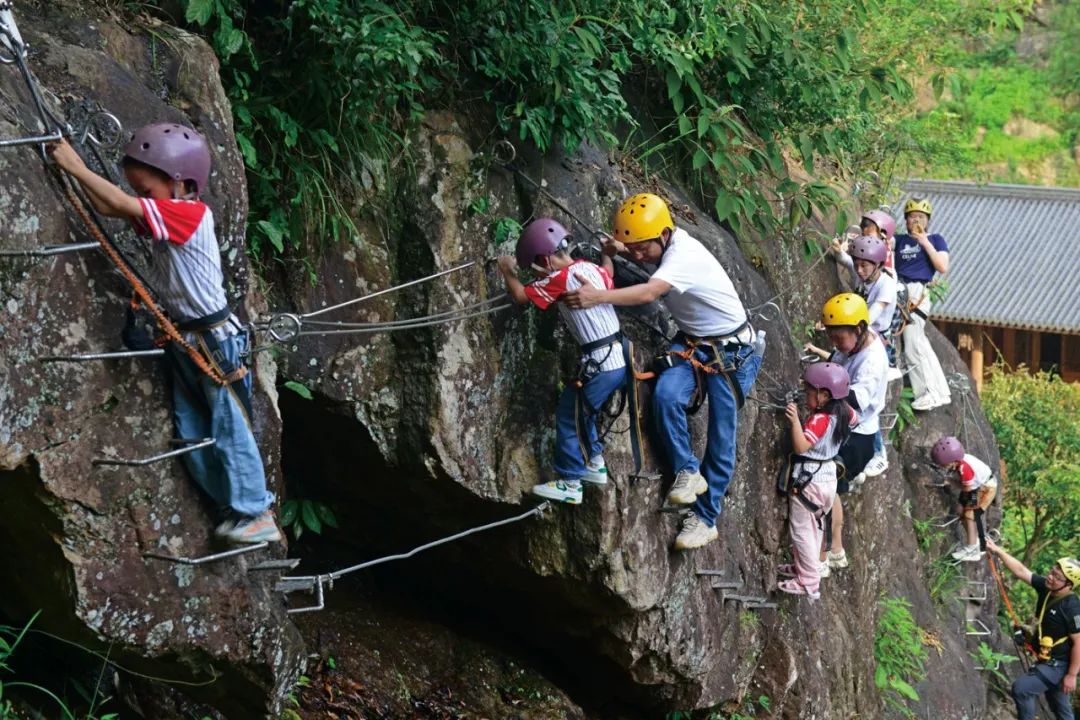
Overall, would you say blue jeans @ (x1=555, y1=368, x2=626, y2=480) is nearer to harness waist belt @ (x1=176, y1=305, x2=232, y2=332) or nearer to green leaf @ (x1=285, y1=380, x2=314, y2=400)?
green leaf @ (x1=285, y1=380, x2=314, y2=400)

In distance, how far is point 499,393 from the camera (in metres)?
8.28

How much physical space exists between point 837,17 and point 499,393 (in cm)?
554

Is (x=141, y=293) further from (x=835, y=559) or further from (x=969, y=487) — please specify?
(x=969, y=487)

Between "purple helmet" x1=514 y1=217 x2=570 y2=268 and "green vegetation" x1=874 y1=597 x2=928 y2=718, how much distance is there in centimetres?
700

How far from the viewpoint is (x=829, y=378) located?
1015 centimetres

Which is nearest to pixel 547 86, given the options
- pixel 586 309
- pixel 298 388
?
pixel 586 309

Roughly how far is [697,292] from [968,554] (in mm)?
8329

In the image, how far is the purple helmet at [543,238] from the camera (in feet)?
25.4

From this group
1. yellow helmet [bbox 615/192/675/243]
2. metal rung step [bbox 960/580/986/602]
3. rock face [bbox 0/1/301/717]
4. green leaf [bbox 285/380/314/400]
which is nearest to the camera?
rock face [bbox 0/1/301/717]

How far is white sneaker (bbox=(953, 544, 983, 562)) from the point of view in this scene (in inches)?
599

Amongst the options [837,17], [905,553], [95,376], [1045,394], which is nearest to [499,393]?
[95,376]

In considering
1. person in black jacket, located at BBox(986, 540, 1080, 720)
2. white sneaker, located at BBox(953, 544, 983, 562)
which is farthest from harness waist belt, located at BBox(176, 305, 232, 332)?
white sneaker, located at BBox(953, 544, 983, 562)

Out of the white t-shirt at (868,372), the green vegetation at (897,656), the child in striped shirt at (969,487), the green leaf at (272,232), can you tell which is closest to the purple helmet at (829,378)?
the white t-shirt at (868,372)

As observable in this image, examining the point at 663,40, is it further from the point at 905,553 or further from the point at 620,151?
the point at 905,553
